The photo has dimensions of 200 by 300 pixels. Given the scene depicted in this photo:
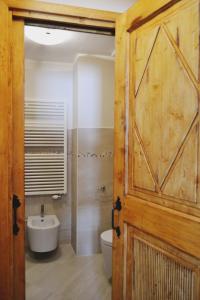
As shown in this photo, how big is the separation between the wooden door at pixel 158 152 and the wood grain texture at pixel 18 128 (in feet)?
1.75

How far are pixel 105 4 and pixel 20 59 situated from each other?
589mm

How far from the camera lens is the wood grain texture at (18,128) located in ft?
4.88

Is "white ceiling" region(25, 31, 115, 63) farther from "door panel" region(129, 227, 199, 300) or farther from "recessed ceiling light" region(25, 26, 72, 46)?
"door panel" region(129, 227, 199, 300)

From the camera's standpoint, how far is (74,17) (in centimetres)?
154

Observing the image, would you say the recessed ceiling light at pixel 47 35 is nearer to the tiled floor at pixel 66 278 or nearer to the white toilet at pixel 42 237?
the white toilet at pixel 42 237

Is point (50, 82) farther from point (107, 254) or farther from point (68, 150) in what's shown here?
point (107, 254)

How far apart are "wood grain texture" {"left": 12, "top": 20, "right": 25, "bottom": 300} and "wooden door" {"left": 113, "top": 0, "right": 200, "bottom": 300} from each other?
0.53 meters

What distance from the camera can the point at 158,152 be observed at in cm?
132

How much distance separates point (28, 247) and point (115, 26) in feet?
8.90

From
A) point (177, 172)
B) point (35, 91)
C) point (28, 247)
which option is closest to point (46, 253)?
point (28, 247)

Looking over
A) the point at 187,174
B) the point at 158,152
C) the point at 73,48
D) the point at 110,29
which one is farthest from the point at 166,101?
the point at 73,48

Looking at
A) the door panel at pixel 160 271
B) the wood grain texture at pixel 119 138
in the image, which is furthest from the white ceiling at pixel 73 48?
the door panel at pixel 160 271

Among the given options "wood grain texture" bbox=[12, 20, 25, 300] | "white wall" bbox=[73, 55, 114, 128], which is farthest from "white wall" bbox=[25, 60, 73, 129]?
"wood grain texture" bbox=[12, 20, 25, 300]

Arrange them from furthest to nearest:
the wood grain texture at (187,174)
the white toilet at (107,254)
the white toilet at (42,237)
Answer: the white toilet at (42,237) < the white toilet at (107,254) < the wood grain texture at (187,174)
